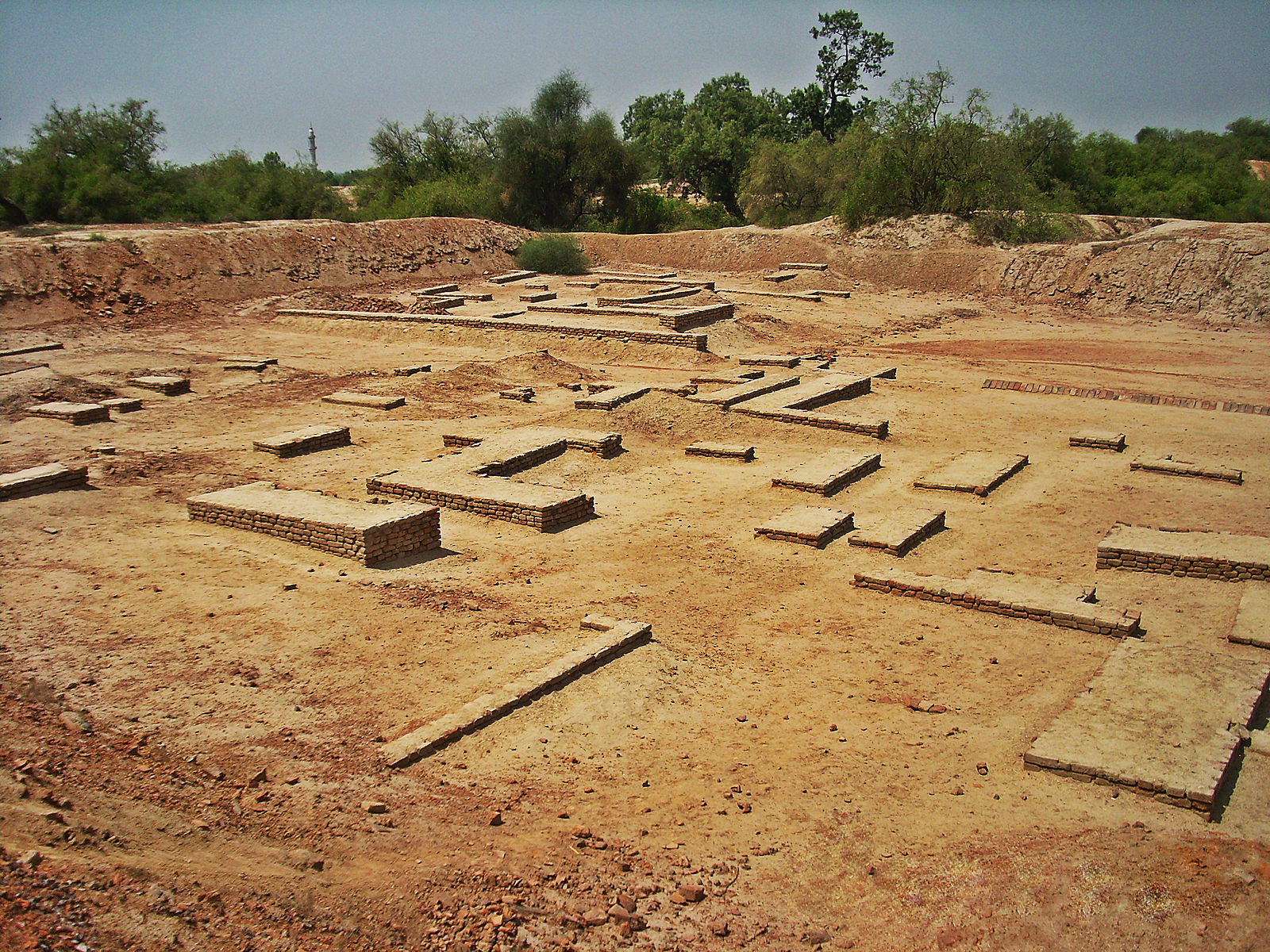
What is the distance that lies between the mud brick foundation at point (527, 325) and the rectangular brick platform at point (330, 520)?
8.49 meters

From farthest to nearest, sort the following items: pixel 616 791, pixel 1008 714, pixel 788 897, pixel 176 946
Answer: pixel 1008 714
pixel 616 791
pixel 788 897
pixel 176 946

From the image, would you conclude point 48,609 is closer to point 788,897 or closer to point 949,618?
point 788,897

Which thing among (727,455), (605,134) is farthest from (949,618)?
(605,134)

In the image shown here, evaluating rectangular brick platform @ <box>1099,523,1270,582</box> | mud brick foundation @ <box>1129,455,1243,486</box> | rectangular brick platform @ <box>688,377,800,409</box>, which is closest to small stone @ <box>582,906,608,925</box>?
rectangular brick platform @ <box>1099,523,1270,582</box>

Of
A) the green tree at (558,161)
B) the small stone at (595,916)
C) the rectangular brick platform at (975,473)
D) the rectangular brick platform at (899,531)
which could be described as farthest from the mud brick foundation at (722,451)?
the green tree at (558,161)

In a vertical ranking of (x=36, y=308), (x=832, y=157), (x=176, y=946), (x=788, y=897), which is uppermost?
(x=832, y=157)

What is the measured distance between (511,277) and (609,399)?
506 inches

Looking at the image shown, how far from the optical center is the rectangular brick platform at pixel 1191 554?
22.2 ft

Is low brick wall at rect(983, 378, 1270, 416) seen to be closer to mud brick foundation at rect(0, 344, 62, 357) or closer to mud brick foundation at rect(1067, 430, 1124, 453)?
mud brick foundation at rect(1067, 430, 1124, 453)

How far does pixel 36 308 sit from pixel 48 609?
13.6 meters

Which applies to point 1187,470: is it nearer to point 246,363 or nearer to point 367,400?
point 367,400

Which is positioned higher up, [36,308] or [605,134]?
[605,134]

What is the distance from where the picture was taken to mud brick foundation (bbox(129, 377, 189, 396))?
41.2 feet

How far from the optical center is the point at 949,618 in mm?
6293
